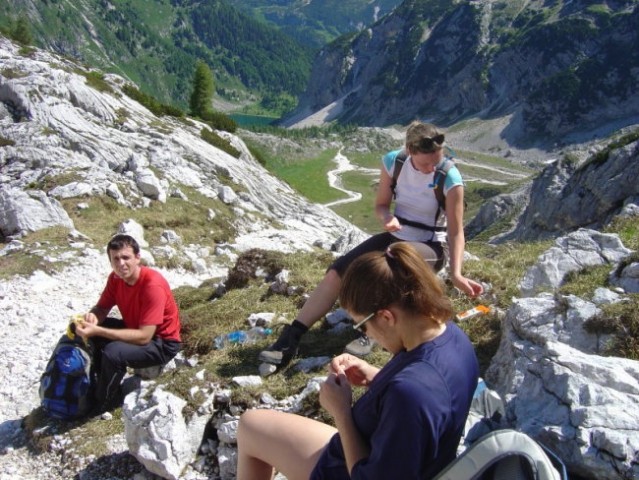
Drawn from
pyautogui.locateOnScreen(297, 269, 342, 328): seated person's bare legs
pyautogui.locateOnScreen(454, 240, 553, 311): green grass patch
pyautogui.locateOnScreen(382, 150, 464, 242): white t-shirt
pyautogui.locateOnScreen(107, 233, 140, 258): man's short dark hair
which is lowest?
pyautogui.locateOnScreen(454, 240, 553, 311): green grass patch

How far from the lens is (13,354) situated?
36.0 feet

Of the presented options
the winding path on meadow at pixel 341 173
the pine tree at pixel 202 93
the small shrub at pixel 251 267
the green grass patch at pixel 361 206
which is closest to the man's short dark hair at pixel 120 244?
the small shrub at pixel 251 267

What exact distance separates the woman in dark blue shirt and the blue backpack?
4996 millimetres

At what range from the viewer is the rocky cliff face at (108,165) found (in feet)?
66.7

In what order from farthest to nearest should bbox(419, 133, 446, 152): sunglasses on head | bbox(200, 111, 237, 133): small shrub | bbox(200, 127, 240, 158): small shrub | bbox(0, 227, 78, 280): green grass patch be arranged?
bbox(200, 111, 237, 133): small shrub < bbox(200, 127, 240, 158): small shrub < bbox(0, 227, 78, 280): green grass patch < bbox(419, 133, 446, 152): sunglasses on head

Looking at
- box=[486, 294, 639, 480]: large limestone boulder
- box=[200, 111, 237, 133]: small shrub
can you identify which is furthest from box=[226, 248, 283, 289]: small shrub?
box=[200, 111, 237, 133]: small shrub

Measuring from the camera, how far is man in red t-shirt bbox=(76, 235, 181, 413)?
26.1ft

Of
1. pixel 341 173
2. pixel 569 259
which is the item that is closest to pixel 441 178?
pixel 569 259

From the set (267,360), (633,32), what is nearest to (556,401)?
(267,360)

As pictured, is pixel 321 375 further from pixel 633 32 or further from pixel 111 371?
pixel 633 32

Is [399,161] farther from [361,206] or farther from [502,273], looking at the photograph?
[361,206]

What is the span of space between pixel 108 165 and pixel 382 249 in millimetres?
20337

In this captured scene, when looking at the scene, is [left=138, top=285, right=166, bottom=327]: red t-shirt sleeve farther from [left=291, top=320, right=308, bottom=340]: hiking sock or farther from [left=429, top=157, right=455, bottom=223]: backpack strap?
[left=429, top=157, right=455, bottom=223]: backpack strap

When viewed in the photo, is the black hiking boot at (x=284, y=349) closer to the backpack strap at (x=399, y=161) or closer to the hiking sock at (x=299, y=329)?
the hiking sock at (x=299, y=329)
